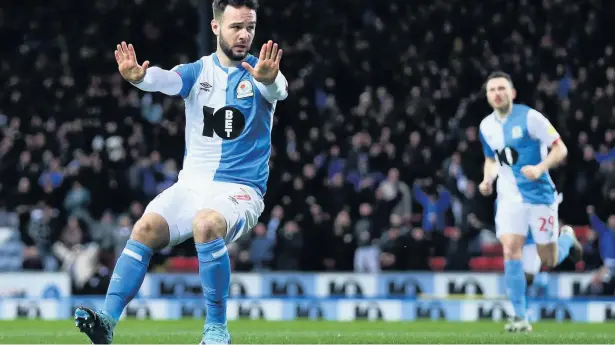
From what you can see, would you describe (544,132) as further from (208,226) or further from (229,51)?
(208,226)

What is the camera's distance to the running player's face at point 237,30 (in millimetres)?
8344

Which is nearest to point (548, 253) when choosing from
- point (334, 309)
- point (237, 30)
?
point (334, 309)

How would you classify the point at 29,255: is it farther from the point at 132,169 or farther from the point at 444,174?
the point at 444,174

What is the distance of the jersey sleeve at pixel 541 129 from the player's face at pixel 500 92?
28cm

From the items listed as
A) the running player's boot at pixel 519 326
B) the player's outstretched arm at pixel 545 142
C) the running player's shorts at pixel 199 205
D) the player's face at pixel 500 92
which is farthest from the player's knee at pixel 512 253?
the running player's shorts at pixel 199 205

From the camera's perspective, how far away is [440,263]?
19.5 metres

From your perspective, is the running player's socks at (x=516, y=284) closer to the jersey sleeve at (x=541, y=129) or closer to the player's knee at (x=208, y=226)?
the jersey sleeve at (x=541, y=129)

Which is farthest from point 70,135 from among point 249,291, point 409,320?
point 409,320

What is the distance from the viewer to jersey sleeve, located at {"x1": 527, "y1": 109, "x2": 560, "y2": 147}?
1255cm

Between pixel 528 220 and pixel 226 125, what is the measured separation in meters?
5.49

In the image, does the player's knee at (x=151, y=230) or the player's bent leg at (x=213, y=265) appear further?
the player's knee at (x=151, y=230)

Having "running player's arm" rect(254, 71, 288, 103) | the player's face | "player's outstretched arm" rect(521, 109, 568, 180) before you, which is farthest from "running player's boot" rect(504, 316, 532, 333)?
"running player's arm" rect(254, 71, 288, 103)

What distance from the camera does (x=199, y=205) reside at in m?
8.24

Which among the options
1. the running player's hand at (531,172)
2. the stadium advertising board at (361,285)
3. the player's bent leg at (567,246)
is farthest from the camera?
the stadium advertising board at (361,285)
